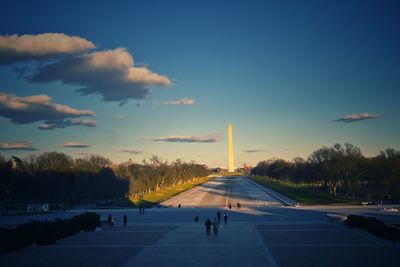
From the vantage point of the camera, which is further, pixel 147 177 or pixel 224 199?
pixel 147 177

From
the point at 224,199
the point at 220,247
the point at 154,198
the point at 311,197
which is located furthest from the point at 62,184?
the point at 220,247

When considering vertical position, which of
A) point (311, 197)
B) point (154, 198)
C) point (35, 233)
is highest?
point (35, 233)

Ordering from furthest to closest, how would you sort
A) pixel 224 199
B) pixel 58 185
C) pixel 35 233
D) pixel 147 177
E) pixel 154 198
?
pixel 147 177
pixel 154 198
pixel 224 199
pixel 58 185
pixel 35 233

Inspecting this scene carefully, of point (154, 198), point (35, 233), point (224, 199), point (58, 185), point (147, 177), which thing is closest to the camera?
point (35, 233)

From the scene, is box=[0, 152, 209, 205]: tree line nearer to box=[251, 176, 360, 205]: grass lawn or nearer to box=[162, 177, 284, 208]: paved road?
box=[162, 177, 284, 208]: paved road

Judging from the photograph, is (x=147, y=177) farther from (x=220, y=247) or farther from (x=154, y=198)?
(x=220, y=247)

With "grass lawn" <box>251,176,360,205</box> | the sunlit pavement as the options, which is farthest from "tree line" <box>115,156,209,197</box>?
the sunlit pavement

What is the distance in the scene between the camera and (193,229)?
32000mm

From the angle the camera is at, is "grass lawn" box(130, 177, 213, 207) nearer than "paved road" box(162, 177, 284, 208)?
No

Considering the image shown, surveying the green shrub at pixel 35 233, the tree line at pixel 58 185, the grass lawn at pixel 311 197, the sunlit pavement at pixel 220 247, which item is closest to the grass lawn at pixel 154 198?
the tree line at pixel 58 185

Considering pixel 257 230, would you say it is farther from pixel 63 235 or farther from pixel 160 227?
pixel 63 235

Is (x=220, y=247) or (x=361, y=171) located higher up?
(x=361, y=171)

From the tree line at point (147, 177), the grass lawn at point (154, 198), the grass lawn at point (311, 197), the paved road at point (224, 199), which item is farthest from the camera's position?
the tree line at point (147, 177)

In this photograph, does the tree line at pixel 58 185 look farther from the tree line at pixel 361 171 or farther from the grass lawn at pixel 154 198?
the tree line at pixel 361 171
